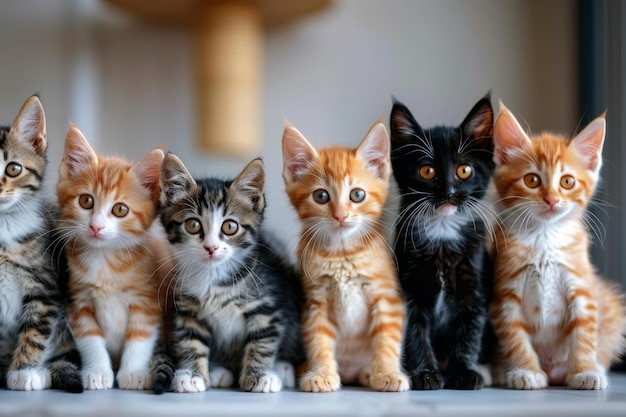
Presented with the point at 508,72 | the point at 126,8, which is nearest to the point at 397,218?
the point at 508,72

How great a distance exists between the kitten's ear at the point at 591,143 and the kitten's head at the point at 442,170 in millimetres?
238

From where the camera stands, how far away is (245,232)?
176 cm

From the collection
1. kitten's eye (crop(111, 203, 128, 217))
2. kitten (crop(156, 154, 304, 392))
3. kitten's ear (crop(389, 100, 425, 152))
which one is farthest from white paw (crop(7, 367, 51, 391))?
kitten's ear (crop(389, 100, 425, 152))

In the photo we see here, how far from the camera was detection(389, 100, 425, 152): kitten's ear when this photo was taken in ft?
5.91

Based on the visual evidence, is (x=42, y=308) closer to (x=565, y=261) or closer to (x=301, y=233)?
(x=301, y=233)

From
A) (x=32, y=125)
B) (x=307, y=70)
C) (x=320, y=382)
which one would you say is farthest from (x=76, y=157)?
(x=307, y=70)

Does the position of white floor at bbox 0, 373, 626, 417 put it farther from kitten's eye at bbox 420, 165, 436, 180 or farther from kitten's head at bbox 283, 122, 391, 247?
kitten's eye at bbox 420, 165, 436, 180

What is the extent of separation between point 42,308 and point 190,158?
147 cm

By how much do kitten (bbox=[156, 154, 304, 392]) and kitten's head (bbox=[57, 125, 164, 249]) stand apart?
0.24 ft

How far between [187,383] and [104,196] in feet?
1.71

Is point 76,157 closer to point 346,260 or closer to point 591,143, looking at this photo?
point 346,260

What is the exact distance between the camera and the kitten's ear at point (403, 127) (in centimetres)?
180

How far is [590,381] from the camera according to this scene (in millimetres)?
1658

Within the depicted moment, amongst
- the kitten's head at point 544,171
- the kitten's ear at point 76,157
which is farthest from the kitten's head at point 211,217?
the kitten's head at point 544,171
